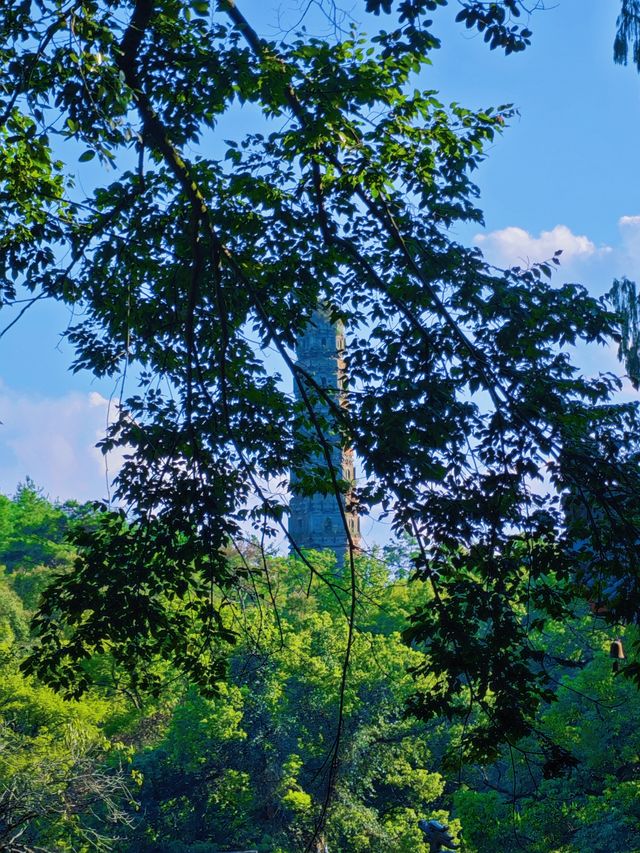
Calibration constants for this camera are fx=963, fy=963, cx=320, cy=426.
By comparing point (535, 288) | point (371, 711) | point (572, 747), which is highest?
point (535, 288)

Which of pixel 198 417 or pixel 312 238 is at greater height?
pixel 312 238

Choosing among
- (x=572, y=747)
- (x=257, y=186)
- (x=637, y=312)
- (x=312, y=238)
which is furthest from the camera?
(x=572, y=747)

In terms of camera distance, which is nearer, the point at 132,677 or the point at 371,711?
the point at 132,677

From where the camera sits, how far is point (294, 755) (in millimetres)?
27531

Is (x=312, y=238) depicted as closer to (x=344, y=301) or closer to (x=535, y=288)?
(x=344, y=301)

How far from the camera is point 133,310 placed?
9.34m

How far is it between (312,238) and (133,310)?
1905 mm

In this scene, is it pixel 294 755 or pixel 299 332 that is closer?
pixel 299 332

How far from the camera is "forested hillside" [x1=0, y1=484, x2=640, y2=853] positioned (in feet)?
72.6

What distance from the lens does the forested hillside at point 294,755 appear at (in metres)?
22.1

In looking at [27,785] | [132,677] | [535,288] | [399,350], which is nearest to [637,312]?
[535,288]

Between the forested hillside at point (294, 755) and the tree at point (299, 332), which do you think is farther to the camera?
Answer: the forested hillside at point (294, 755)

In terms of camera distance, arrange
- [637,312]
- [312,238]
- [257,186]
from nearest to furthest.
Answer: [257,186] < [312,238] < [637,312]

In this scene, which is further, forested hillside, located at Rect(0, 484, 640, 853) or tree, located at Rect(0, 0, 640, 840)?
forested hillside, located at Rect(0, 484, 640, 853)
